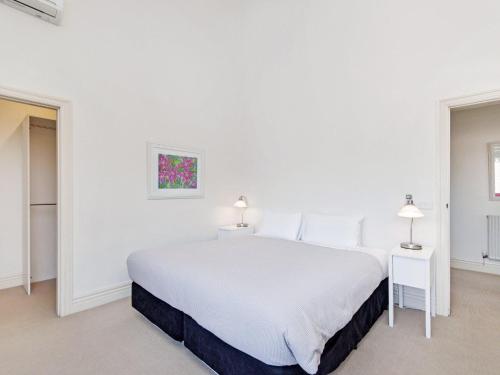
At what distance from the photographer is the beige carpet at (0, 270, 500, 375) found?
1.81m

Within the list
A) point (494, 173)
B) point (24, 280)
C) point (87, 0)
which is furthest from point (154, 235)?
point (494, 173)

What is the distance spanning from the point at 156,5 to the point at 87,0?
2.77ft

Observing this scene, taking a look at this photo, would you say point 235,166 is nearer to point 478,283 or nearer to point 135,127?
point 135,127

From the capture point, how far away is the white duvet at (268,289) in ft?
4.41

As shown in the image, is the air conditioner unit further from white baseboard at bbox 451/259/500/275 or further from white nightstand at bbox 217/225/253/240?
white baseboard at bbox 451/259/500/275

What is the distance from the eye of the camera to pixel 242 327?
1441 millimetres

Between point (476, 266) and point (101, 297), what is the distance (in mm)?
5064

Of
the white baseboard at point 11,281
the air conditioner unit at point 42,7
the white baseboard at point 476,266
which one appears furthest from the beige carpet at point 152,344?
the air conditioner unit at point 42,7

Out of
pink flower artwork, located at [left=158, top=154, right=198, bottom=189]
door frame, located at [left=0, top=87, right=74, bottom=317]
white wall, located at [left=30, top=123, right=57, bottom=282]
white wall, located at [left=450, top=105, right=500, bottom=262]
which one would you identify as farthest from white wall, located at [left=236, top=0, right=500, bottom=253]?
white wall, located at [left=30, top=123, right=57, bottom=282]

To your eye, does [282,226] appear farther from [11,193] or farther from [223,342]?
[11,193]

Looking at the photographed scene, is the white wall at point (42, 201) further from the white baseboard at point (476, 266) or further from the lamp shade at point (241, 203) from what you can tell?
the white baseboard at point (476, 266)

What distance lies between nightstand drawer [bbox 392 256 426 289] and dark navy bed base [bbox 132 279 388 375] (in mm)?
246

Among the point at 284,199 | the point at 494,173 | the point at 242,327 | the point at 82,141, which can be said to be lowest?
the point at 242,327

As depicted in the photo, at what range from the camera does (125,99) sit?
3035 millimetres
